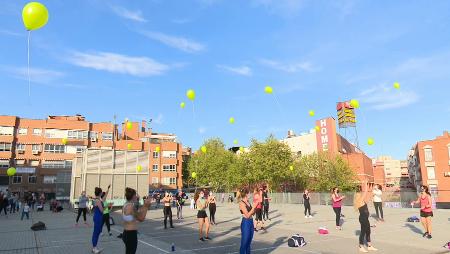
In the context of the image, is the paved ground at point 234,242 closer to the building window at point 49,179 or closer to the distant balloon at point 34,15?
the distant balloon at point 34,15

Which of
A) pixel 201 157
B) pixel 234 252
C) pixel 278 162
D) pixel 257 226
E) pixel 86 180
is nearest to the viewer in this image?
pixel 234 252

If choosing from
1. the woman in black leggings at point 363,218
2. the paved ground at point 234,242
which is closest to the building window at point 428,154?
the paved ground at point 234,242

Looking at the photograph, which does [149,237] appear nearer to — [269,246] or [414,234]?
[269,246]

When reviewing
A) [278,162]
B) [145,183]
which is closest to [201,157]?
[278,162]

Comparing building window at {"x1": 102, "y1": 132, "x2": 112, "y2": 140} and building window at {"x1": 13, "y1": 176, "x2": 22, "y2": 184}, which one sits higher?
building window at {"x1": 102, "y1": 132, "x2": 112, "y2": 140}

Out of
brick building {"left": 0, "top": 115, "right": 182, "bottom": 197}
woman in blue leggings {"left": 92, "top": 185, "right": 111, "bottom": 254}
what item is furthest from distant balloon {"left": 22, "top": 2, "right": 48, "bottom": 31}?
brick building {"left": 0, "top": 115, "right": 182, "bottom": 197}

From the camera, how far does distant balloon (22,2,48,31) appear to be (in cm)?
993

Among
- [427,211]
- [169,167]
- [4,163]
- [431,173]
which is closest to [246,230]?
[427,211]

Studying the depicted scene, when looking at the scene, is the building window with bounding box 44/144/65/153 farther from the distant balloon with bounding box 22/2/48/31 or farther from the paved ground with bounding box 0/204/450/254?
the distant balloon with bounding box 22/2/48/31

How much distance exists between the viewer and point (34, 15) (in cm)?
996

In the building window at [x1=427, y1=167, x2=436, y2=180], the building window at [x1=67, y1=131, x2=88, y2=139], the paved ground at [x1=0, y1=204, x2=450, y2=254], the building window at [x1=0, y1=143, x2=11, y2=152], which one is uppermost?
the building window at [x1=67, y1=131, x2=88, y2=139]

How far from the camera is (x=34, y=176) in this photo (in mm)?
68562

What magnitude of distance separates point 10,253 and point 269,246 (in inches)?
329

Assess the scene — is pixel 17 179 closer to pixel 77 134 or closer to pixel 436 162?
pixel 77 134
